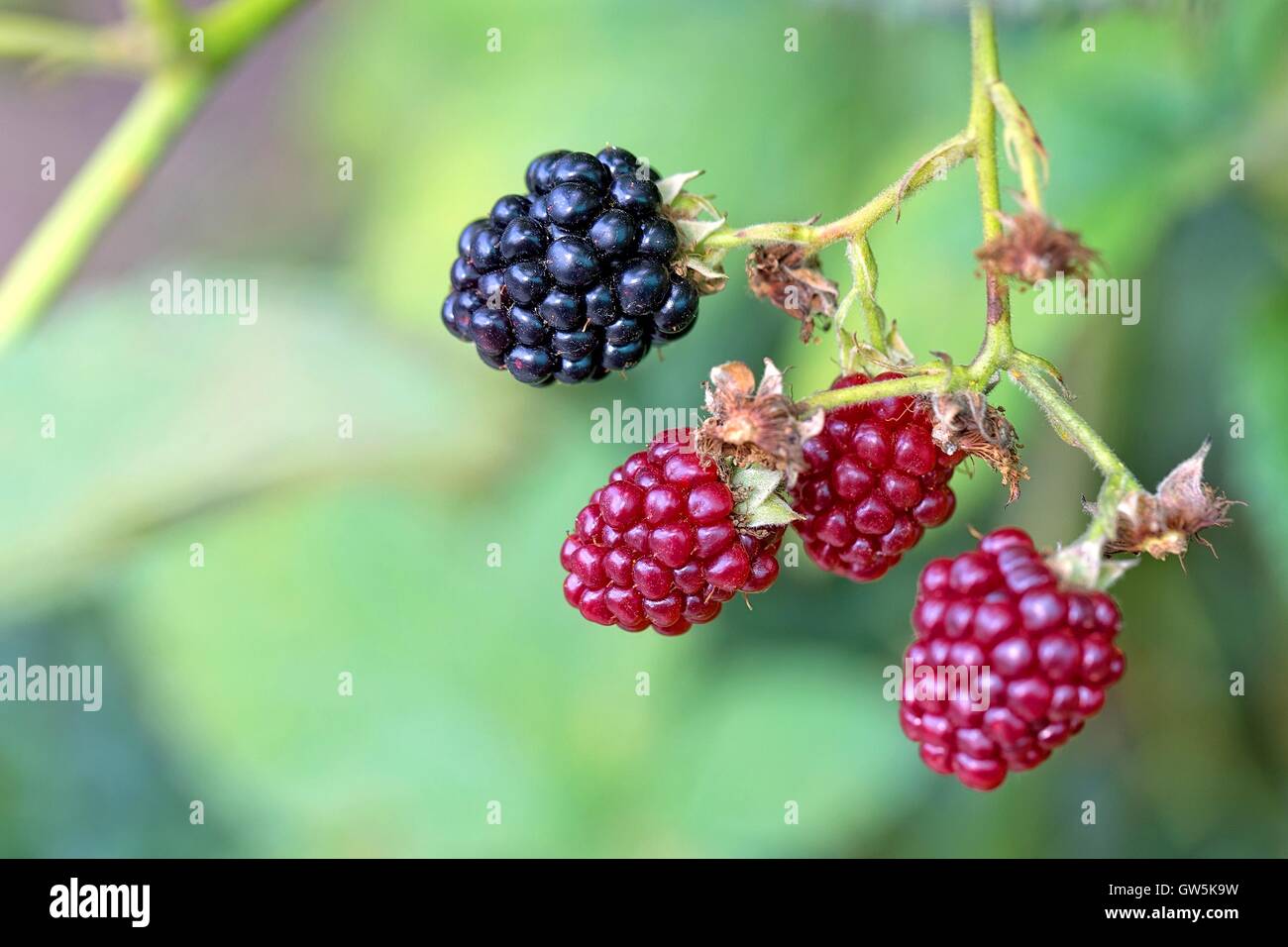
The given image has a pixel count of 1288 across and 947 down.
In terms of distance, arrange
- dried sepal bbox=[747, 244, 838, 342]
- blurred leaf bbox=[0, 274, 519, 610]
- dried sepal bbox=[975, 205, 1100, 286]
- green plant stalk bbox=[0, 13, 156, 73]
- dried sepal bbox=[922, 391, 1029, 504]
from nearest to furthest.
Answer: dried sepal bbox=[975, 205, 1100, 286]
dried sepal bbox=[922, 391, 1029, 504]
dried sepal bbox=[747, 244, 838, 342]
green plant stalk bbox=[0, 13, 156, 73]
blurred leaf bbox=[0, 274, 519, 610]

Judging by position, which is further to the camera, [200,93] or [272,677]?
[272,677]

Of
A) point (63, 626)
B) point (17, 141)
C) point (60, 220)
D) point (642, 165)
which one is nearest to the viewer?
point (642, 165)

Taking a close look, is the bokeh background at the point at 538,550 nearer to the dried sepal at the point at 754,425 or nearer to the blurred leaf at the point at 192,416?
the blurred leaf at the point at 192,416

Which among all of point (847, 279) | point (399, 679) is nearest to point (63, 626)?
point (399, 679)

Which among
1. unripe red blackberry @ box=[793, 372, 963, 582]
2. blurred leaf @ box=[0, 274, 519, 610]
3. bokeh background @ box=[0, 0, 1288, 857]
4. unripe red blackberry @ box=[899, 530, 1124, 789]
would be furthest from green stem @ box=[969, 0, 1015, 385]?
blurred leaf @ box=[0, 274, 519, 610]

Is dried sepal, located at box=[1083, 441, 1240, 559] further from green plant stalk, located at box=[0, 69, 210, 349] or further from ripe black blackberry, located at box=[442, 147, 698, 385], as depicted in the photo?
green plant stalk, located at box=[0, 69, 210, 349]
